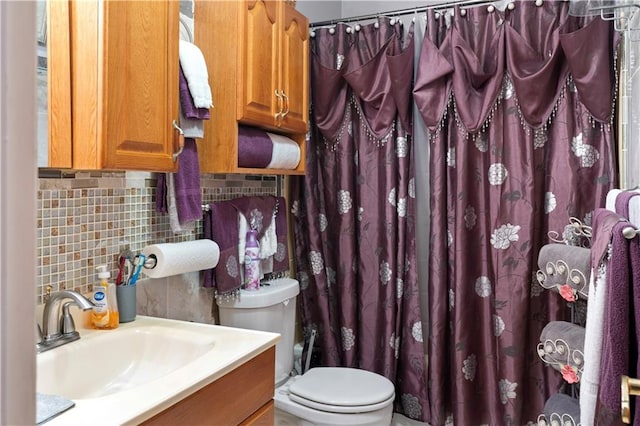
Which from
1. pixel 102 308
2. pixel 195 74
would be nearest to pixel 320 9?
pixel 195 74

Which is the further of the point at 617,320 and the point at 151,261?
the point at 151,261

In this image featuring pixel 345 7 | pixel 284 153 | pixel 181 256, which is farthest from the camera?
pixel 345 7

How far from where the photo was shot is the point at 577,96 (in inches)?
86.4

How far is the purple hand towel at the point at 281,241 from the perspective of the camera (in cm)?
238

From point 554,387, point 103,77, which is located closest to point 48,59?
point 103,77

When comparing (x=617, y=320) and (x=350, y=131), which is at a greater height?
(x=350, y=131)

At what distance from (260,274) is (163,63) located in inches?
39.5

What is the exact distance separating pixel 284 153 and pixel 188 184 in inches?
21.8

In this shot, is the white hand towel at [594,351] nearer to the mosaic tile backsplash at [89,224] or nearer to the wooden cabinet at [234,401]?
the wooden cabinet at [234,401]

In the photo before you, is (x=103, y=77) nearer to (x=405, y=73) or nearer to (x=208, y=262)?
(x=208, y=262)

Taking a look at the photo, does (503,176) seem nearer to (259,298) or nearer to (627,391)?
(259,298)

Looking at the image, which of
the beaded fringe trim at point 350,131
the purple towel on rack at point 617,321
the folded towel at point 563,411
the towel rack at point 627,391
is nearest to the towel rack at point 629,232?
the purple towel on rack at point 617,321

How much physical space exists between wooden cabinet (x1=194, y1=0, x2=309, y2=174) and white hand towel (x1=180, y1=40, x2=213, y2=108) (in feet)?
0.61

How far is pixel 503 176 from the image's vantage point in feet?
7.68
